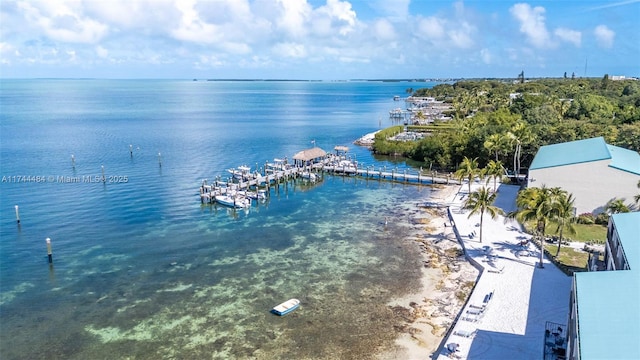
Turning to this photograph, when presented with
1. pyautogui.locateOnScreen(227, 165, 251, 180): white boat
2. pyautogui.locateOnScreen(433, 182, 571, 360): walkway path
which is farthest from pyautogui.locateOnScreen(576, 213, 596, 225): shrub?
pyautogui.locateOnScreen(227, 165, 251, 180): white boat

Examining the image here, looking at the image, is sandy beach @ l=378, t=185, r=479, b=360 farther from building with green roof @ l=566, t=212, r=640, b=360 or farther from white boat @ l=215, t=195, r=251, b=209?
white boat @ l=215, t=195, r=251, b=209

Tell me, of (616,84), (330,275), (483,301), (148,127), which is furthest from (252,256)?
(616,84)

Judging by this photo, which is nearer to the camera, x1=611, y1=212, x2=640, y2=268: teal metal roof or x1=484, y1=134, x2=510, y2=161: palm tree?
x1=611, y1=212, x2=640, y2=268: teal metal roof

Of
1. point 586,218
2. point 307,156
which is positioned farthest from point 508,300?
point 307,156

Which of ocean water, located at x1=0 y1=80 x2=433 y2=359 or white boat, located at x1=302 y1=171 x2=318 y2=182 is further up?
white boat, located at x1=302 y1=171 x2=318 y2=182

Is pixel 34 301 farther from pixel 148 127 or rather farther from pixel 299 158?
pixel 148 127

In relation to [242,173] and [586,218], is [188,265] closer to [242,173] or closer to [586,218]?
[242,173]
